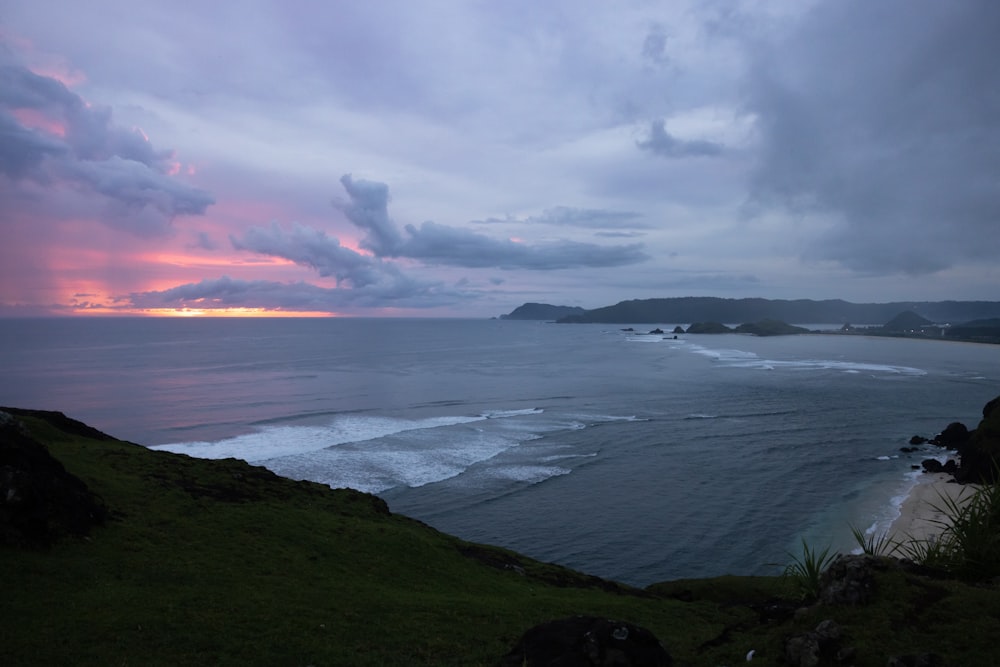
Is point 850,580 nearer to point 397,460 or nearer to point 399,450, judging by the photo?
point 397,460

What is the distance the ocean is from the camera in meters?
31.9

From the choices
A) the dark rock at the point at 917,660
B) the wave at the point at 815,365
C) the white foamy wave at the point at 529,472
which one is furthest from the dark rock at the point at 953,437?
the wave at the point at 815,365

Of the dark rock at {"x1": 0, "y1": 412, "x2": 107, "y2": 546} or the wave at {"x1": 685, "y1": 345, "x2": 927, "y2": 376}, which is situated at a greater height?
the dark rock at {"x1": 0, "y1": 412, "x2": 107, "y2": 546}

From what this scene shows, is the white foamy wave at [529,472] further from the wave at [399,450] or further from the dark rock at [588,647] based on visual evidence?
the dark rock at [588,647]

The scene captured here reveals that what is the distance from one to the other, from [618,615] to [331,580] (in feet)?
26.5

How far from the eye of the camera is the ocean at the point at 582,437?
105 ft

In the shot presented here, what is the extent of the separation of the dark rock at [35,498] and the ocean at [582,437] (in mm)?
18685

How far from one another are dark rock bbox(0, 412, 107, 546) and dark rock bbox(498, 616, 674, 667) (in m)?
12.1

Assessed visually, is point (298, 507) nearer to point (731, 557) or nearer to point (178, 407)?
point (731, 557)

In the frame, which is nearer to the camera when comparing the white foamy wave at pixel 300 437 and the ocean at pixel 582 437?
the ocean at pixel 582 437

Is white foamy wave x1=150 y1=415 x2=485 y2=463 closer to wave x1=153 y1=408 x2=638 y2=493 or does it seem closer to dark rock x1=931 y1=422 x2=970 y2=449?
wave x1=153 y1=408 x2=638 y2=493

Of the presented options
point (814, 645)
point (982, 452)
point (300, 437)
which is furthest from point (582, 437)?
point (814, 645)

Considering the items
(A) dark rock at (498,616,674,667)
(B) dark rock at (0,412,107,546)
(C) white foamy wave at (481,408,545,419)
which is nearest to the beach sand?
(A) dark rock at (498,616,674,667)

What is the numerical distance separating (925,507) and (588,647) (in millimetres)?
34912
